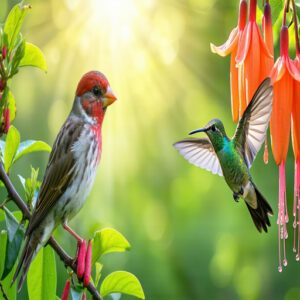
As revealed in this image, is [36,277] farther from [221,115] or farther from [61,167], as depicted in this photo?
[221,115]

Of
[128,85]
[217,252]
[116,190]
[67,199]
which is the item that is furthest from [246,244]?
[67,199]

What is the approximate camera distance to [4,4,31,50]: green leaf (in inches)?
53.8

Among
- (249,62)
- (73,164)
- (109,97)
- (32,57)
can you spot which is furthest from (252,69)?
(73,164)

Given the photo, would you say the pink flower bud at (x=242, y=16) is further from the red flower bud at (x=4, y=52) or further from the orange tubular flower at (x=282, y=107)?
the red flower bud at (x=4, y=52)

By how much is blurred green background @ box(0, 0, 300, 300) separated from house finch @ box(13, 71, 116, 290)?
1704mm

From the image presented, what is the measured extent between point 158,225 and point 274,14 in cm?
272

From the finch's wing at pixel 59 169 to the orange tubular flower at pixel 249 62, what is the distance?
46 centimetres

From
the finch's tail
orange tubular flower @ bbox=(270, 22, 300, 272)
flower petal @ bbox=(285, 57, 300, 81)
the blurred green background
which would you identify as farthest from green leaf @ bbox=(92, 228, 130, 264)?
the blurred green background

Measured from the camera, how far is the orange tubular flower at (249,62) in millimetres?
1312

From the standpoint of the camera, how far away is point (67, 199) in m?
1.68

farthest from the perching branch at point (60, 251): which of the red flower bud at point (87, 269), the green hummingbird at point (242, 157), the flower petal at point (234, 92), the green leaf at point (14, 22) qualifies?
the green hummingbird at point (242, 157)

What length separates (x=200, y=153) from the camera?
75.9 inches

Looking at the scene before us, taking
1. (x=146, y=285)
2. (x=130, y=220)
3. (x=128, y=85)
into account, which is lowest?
(x=146, y=285)

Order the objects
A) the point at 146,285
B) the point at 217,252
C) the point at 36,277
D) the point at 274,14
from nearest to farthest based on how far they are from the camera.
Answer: the point at 36,277 < the point at 274,14 < the point at 146,285 < the point at 217,252
